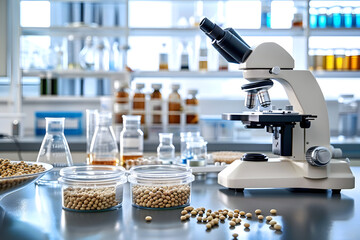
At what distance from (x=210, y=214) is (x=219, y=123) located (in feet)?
6.61

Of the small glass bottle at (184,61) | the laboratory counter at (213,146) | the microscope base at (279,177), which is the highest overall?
the small glass bottle at (184,61)

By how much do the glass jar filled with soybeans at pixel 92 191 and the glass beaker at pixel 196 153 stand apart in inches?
19.5

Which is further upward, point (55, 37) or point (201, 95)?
point (55, 37)

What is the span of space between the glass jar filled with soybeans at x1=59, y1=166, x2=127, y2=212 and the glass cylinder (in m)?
2.50

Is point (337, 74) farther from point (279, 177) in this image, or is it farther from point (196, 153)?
point (279, 177)

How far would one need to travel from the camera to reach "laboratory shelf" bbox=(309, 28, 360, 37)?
316 cm

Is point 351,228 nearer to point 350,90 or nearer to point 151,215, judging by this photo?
point 151,215

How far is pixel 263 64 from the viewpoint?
3.93 ft

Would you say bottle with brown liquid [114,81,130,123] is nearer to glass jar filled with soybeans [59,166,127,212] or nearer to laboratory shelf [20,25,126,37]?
laboratory shelf [20,25,126,37]

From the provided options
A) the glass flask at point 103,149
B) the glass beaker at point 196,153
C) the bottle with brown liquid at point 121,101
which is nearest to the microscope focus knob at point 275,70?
the glass beaker at point 196,153

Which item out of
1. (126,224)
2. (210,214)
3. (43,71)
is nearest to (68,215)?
(126,224)

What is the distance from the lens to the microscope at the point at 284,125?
117cm

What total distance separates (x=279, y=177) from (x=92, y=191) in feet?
1.73

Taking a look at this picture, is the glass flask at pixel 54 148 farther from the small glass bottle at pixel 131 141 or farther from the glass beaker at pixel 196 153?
the glass beaker at pixel 196 153
